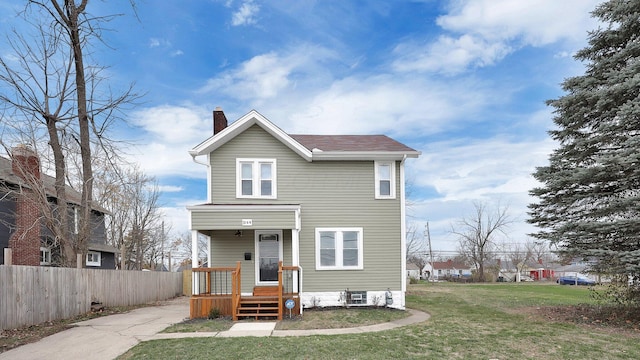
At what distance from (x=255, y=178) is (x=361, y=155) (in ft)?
12.2

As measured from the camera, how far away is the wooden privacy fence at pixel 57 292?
959 cm

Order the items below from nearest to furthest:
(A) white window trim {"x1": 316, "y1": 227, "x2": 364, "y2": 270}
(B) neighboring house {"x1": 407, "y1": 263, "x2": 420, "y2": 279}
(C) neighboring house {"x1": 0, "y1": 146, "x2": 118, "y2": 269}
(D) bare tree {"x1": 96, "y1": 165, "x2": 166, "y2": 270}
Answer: (A) white window trim {"x1": 316, "y1": 227, "x2": 364, "y2": 270}, (C) neighboring house {"x1": 0, "y1": 146, "x2": 118, "y2": 269}, (D) bare tree {"x1": 96, "y1": 165, "x2": 166, "y2": 270}, (B) neighboring house {"x1": 407, "y1": 263, "x2": 420, "y2": 279}

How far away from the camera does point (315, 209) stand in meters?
13.9

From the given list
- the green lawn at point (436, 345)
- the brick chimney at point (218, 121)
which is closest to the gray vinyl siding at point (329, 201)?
the brick chimney at point (218, 121)

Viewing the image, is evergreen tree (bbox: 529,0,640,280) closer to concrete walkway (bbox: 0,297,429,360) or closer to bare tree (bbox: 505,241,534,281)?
concrete walkway (bbox: 0,297,429,360)

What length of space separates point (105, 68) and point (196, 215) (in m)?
7.50

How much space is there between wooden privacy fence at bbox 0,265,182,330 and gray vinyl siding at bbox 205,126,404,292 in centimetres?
485

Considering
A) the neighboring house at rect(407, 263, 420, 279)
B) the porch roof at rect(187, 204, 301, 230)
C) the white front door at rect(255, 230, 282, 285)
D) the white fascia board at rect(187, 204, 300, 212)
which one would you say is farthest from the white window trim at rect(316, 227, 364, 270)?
the neighboring house at rect(407, 263, 420, 279)

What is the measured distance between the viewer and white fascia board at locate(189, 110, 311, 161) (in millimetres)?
13352

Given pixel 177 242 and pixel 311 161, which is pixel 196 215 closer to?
pixel 311 161

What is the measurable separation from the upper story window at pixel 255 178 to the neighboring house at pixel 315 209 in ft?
0.11

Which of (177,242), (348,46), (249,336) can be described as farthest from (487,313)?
(177,242)

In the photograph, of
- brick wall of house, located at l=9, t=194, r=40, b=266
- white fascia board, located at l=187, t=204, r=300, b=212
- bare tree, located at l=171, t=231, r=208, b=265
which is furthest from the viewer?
bare tree, located at l=171, t=231, r=208, b=265

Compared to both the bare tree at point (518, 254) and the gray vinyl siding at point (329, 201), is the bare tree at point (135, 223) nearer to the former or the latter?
the gray vinyl siding at point (329, 201)
